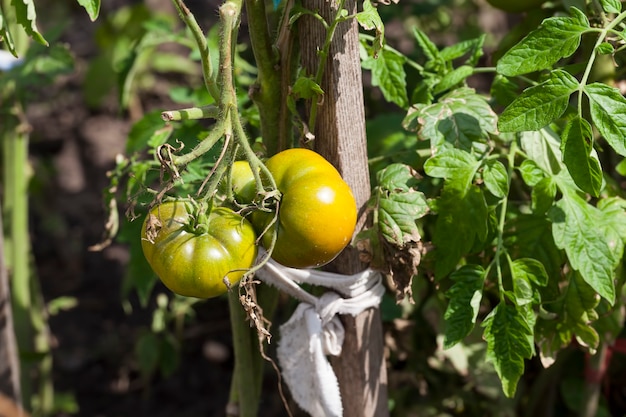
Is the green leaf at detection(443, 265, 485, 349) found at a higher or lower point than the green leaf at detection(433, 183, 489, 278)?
lower

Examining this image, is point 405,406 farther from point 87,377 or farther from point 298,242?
point 87,377

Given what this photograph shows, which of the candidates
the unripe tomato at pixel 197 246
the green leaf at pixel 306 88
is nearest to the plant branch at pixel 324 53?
the green leaf at pixel 306 88

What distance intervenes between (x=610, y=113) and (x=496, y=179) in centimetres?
20

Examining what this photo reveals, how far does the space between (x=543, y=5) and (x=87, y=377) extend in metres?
1.85

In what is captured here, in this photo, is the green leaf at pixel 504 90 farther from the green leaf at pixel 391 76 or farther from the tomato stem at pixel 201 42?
the tomato stem at pixel 201 42

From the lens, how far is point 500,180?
111 centimetres

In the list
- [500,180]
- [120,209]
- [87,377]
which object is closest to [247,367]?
[500,180]

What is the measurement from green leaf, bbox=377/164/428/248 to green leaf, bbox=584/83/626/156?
0.88 ft

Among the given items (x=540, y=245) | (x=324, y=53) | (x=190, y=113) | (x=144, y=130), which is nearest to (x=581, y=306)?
(x=540, y=245)

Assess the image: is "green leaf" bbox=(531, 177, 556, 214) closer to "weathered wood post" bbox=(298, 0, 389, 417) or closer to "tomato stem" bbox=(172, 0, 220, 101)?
"weathered wood post" bbox=(298, 0, 389, 417)

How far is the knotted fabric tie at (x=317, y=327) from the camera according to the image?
122 centimetres

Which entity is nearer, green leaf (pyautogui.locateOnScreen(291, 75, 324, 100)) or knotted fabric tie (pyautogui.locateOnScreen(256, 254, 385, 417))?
green leaf (pyautogui.locateOnScreen(291, 75, 324, 100))

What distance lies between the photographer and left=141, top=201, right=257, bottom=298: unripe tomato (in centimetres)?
94

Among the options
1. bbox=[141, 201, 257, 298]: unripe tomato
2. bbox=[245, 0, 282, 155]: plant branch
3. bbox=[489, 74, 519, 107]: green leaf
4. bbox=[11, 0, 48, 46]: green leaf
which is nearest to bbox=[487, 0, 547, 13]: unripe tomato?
bbox=[489, 74, 519, 107]: green leaf
